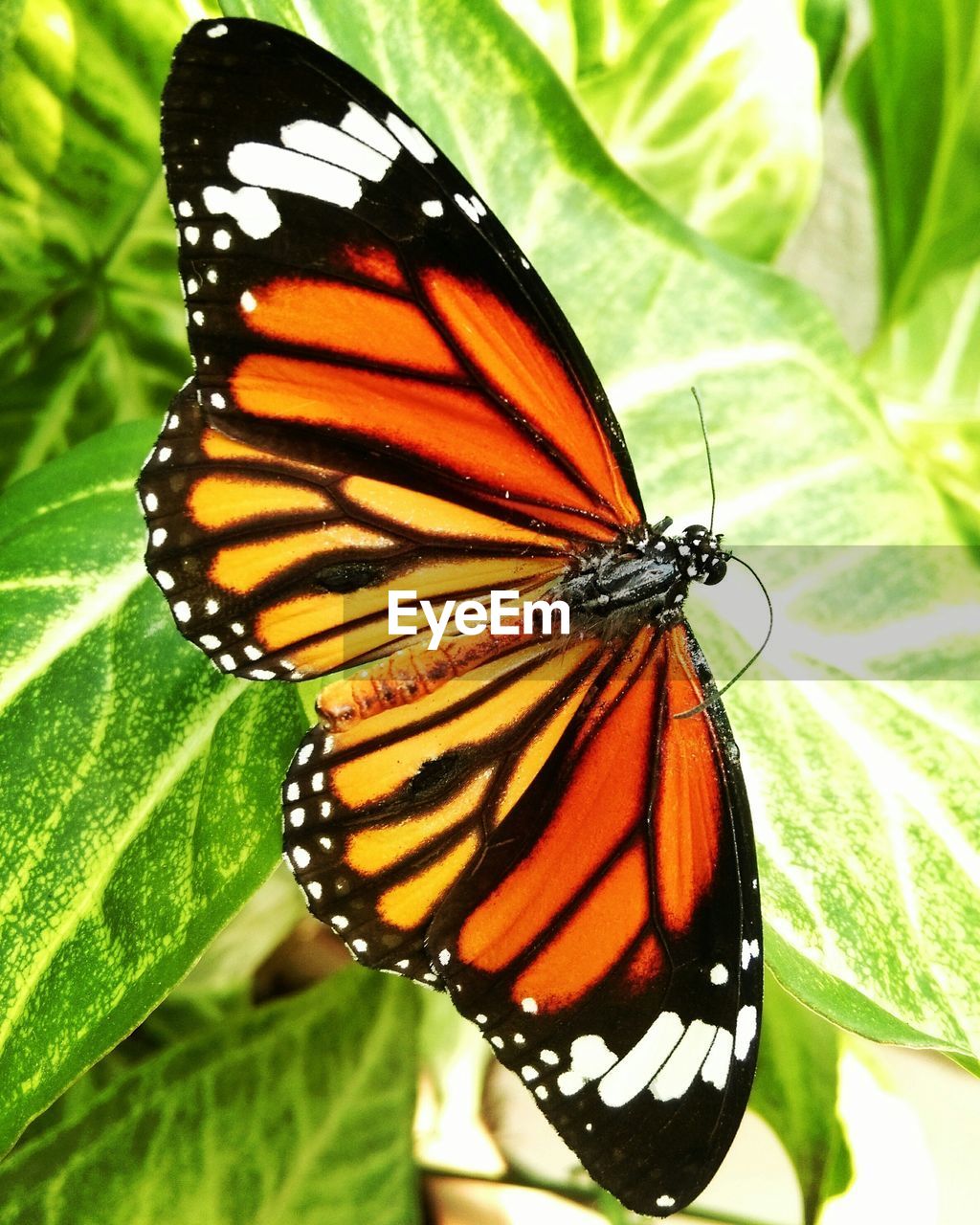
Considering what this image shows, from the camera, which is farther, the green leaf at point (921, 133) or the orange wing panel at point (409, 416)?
the green leaf at point (921, 133)

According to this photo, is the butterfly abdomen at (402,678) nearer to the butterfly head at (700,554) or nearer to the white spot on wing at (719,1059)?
the butterfly head at (700,554)

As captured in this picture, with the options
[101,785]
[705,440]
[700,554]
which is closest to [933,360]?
[705,440]

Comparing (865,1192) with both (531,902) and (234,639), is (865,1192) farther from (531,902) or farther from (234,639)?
(234,639)

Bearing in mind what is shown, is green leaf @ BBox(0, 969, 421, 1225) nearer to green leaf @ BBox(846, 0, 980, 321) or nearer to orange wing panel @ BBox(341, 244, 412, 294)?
orange wing panel @ BBox(341, 244, 412, 294)

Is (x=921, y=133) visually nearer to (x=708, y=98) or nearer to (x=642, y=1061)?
(x=708, y=98)

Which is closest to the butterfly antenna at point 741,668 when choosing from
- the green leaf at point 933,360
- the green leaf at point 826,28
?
the green leaf at point 933,360

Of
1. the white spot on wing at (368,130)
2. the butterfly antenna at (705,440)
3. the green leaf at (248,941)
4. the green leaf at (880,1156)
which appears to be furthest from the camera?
the green leaf at (248,941)

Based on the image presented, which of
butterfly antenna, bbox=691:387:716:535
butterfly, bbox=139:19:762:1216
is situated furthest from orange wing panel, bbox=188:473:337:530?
butterfly antenna, bbox=691:387:716:535
